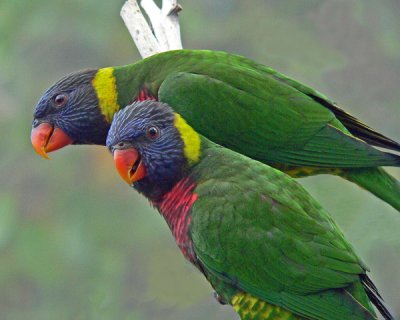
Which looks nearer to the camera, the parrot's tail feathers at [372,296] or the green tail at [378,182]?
the parrot's tail feathers at [372,296]

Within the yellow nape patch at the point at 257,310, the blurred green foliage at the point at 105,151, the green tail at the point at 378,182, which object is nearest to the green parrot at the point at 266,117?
the green tail at the point at 378,182

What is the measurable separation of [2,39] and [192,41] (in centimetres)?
104

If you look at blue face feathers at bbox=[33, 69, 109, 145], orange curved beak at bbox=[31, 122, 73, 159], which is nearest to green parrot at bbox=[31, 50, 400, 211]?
blue face feathers at bbox=[33, 69, 109, 145]

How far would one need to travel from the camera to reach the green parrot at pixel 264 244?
1.88 m

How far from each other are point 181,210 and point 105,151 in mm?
2325

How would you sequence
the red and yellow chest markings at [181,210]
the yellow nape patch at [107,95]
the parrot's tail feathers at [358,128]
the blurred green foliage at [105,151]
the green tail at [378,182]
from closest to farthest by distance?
1. the red and yellow chest markings at [181,210]
2. the green tail at [378,182]
3. the parrot's tail feathers at [358,128]
4. the yellow nape patch at [107,95]
5. the blurred green foliage at [105,151]

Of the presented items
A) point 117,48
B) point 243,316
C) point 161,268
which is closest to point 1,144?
point 117,48

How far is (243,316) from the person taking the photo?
1.96 m

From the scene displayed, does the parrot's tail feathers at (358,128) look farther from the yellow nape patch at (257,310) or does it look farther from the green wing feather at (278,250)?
the yellow nape patch at (257,310)

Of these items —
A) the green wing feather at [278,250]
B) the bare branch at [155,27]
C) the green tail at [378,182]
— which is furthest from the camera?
the bare branch at [155,27]

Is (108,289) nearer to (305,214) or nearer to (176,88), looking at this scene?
(176,88)

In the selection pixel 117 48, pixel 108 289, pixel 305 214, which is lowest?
pixel 108 289

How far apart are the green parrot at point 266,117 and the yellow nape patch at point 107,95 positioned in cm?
7

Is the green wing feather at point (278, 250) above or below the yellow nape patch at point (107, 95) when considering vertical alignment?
below
